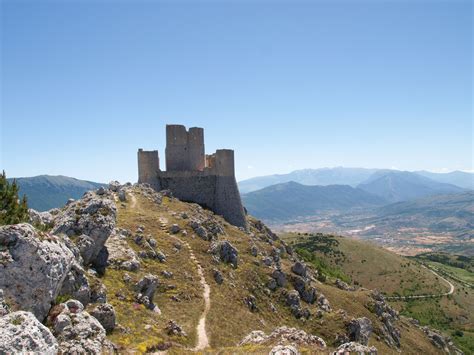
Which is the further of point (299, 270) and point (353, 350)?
point (299, 270)

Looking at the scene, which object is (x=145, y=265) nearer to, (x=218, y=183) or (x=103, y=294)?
(x=103, y=294)

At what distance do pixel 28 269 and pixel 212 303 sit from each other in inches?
982

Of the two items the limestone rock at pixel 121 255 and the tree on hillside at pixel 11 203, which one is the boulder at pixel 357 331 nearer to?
the limestone rock at pixel 121 255

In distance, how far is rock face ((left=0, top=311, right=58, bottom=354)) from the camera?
1531 centimetres

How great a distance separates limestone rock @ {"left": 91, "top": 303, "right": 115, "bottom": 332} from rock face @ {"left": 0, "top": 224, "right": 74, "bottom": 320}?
5.36m

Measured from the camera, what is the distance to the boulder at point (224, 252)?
180ft

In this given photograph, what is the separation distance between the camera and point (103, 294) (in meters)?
30.2

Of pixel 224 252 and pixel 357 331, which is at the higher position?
pixel 224 252

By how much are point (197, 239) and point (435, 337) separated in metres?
52.2

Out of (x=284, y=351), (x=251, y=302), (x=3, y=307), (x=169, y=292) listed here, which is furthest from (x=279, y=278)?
(x=3, y=307)

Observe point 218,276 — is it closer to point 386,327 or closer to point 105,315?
point 105,315

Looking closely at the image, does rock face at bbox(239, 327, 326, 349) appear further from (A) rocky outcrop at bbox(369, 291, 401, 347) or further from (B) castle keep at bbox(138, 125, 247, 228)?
(B) castle keep at bbox(138, 125, 247, 228)

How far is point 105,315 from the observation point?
27.7 m

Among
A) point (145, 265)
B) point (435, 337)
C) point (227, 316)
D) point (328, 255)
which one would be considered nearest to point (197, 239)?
point (145, 265)
